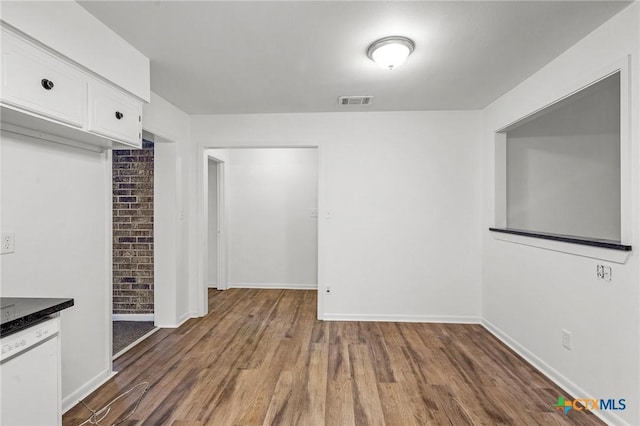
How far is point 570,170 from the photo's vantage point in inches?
125

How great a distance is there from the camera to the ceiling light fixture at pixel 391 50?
81.7 inches

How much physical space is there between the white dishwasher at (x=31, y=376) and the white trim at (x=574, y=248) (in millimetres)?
3022

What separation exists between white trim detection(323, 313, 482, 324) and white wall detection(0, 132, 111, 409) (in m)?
2.33

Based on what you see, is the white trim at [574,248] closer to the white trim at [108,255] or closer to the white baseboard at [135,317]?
the white trim at [108,255]

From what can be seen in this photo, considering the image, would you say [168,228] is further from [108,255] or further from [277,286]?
[277,286]

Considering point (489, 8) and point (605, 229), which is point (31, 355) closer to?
point (489, 8)

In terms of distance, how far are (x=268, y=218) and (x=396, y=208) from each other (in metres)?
2.35

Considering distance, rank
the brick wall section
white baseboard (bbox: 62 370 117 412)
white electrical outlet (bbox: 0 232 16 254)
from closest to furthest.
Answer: white electrical outlet (bbox: 0 232 16 254) < white baseboard (bbox: 62 370 117 412) < the brick wall section

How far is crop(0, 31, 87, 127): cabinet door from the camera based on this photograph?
54.3 inches

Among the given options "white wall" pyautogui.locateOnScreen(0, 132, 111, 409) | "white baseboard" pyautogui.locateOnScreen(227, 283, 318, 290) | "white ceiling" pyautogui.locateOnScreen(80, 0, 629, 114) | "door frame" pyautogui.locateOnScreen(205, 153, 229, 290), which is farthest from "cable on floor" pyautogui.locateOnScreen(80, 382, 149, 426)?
"white baseboard" pyautogui.locateOnScreen(227, 283, 318, 290)

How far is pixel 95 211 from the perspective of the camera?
7.54 ft

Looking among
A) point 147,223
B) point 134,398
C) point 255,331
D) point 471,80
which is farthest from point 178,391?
point 471,80

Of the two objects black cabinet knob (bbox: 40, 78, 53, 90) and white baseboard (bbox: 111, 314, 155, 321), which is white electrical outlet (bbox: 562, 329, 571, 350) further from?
white baseboard (bbox: 111, 314, 155, 321)

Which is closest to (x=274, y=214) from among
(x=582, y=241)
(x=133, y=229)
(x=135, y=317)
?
(x=133, y=229)
